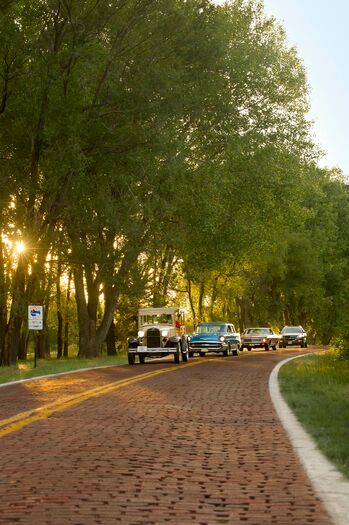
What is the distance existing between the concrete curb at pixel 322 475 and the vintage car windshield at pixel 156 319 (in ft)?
73.1

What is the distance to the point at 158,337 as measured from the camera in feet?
113

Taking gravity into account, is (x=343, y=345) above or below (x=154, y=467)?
above

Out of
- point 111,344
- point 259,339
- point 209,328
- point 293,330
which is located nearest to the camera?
point 209,328

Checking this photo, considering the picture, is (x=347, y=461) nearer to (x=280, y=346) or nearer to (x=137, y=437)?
(x=137, y=437)

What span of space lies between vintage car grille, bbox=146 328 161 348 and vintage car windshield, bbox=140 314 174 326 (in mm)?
1052

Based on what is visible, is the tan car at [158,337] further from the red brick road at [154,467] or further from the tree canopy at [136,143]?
the red brick road at [154,467]

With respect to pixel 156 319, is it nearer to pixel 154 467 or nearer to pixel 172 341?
pixel 172 341

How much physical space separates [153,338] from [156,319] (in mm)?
1323

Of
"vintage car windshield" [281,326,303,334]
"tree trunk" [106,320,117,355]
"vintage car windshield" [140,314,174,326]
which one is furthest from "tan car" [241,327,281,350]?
"vintage car windshield" [140,314,174,326]

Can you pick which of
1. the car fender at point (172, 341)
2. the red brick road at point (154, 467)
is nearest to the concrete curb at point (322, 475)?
the red brick road at point (154, 467)

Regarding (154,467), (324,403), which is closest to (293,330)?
(324,403)

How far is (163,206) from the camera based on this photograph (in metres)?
36.1

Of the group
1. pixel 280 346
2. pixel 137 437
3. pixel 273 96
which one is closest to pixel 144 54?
pixel 273 96

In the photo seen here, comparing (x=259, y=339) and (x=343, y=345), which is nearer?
(x=343, y=345)
